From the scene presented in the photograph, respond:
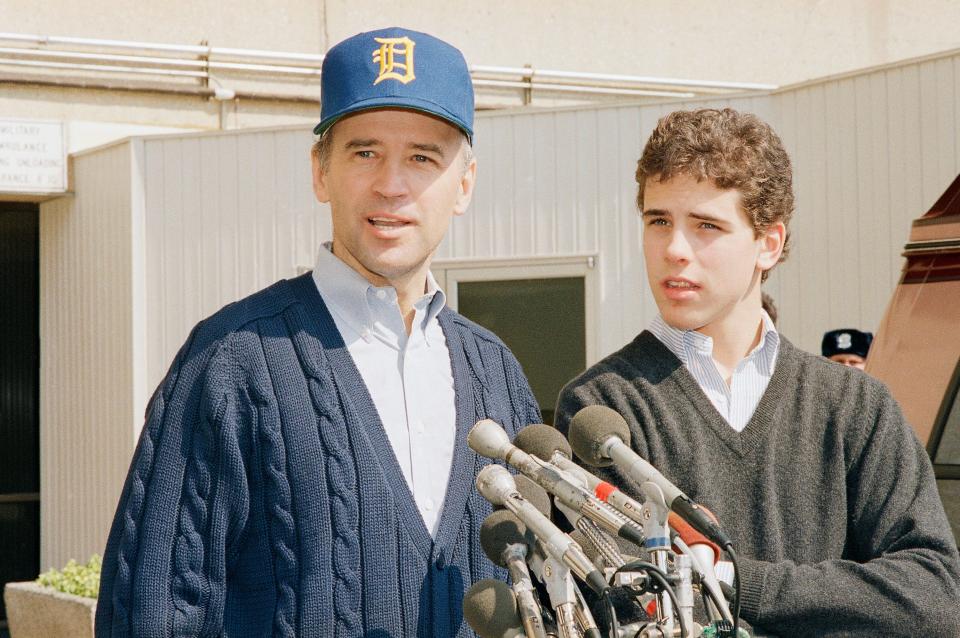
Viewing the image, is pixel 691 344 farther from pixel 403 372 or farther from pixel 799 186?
pixel 799 186

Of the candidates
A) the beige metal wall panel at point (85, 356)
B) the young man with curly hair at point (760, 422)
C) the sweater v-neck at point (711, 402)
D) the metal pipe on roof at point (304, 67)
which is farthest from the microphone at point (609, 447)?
the metal pipe on roof at point (304, 67)

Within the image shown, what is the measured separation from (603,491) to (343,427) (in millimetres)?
588

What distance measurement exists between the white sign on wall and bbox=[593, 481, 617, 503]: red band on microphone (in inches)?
337

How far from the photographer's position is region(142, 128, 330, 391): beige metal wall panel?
9.22m

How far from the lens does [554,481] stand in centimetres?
182

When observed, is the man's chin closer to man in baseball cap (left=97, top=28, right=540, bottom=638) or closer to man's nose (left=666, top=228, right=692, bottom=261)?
man's nose (left=666, top=228, right=692, bottom=261)

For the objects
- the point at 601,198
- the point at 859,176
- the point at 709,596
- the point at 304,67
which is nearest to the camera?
the point at 709,596

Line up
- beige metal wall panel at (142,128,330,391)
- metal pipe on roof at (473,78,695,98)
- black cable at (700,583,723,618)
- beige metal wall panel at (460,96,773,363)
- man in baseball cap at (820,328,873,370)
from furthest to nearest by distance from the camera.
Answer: metal pipe on roof at (473,78,695,98), beige metal wall panel at (142,128,330,391), beige metal wall panel at (460,96,773,363), man in baseball cap at (820,328,873,370), black cable at (700,583,723,618)

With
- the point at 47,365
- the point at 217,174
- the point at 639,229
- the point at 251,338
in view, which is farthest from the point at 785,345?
the point at 47,365

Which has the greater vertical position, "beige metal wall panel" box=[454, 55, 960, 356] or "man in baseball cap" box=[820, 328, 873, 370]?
"beige metal wall panel" box=[454, 55, 960, 356]

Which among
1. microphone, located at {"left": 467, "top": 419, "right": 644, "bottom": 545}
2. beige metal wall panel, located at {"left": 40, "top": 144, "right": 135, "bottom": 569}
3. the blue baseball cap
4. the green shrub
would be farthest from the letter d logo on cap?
beige metal wall panel, located at {"left": 40, "top": 144, "right": 135, "bottom": 569}

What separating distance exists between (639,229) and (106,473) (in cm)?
411

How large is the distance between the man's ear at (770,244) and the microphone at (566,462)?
27.3 inches

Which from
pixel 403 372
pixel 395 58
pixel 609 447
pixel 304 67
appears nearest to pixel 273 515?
pixel 403 372
